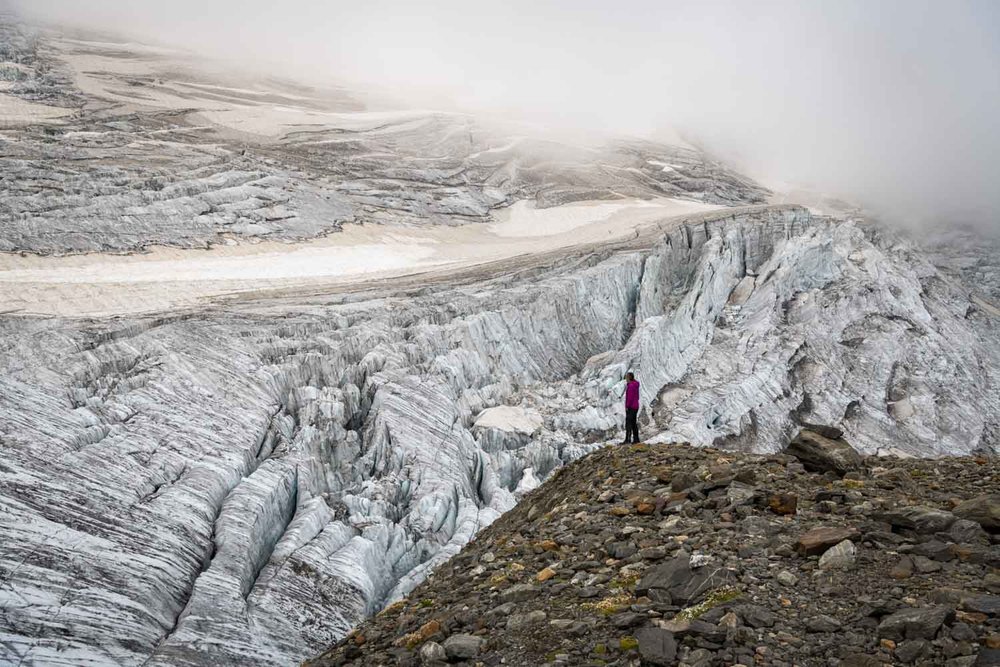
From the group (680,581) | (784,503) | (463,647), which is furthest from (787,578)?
(463,647)

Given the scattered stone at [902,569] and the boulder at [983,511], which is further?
the boulder at [983,511]

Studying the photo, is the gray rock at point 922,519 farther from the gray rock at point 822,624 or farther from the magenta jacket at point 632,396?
the magenta jacket at point 632,396

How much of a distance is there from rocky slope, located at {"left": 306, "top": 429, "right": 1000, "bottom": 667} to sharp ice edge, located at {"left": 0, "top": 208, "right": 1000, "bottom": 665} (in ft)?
15.4

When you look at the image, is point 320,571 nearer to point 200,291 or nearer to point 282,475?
point 282,475

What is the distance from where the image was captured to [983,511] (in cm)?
659

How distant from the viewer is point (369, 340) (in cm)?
1895

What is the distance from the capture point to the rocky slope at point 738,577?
5.19 metres

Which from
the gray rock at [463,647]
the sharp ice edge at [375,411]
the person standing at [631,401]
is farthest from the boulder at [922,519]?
the sharp ice edge at [375,411]

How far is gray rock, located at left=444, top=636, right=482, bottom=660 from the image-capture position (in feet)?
20.1

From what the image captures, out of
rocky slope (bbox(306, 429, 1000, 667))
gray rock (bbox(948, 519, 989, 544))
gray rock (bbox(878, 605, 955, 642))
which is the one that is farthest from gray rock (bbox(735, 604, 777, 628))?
gray rock (bbox(948, 519, 989, 544))

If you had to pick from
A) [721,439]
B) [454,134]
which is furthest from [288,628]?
[454,134]

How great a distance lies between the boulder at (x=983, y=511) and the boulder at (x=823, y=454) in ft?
7.32

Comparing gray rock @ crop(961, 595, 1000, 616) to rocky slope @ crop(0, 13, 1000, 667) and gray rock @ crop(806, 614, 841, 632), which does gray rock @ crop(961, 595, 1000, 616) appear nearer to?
gray rock @ crop(806, 614, 841, 632)

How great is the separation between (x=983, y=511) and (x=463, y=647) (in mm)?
5186
